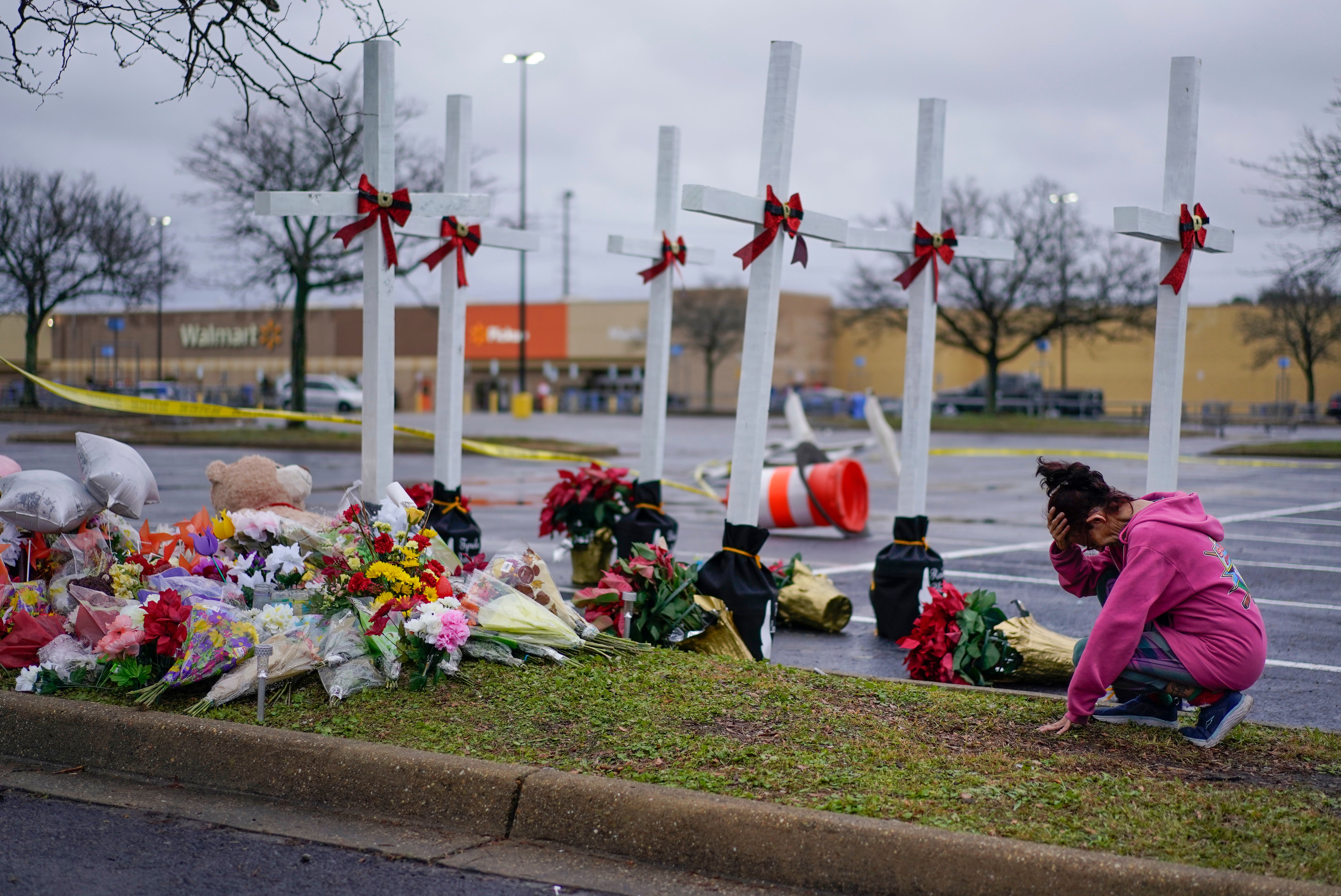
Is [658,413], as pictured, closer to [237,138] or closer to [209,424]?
[237,138]

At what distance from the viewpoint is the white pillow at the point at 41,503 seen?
5902mm

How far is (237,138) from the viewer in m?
28.0

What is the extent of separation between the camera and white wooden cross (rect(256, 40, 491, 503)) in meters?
7.45

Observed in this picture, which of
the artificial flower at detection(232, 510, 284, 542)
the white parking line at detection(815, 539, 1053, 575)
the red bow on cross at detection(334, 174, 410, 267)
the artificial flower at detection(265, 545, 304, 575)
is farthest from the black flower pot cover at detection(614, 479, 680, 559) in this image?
the artificial flower at detection(265, 545, 304, 575)

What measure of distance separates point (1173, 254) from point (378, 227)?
4625mm

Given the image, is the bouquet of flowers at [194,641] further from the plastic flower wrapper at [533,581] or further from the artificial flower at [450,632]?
the plastic flower wrapper at [533,581]

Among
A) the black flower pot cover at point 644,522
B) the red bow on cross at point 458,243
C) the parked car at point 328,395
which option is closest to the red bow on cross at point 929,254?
the black flower pot cover at point 644,522

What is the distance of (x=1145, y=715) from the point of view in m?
4.82

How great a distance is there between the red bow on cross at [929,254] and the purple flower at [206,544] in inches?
166

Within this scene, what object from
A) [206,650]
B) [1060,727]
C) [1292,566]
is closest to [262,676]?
[206,650]

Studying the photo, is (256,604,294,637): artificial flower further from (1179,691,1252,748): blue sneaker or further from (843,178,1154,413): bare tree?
(843,178,1154,413): bare tree

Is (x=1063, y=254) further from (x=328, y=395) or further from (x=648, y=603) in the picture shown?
(x=648, y=603)

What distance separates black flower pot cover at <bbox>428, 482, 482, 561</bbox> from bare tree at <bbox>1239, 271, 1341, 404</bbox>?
44477 millimetres

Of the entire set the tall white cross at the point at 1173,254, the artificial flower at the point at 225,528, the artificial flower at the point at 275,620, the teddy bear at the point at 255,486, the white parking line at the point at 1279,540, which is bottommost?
the white parking line at the point at 1279,540
